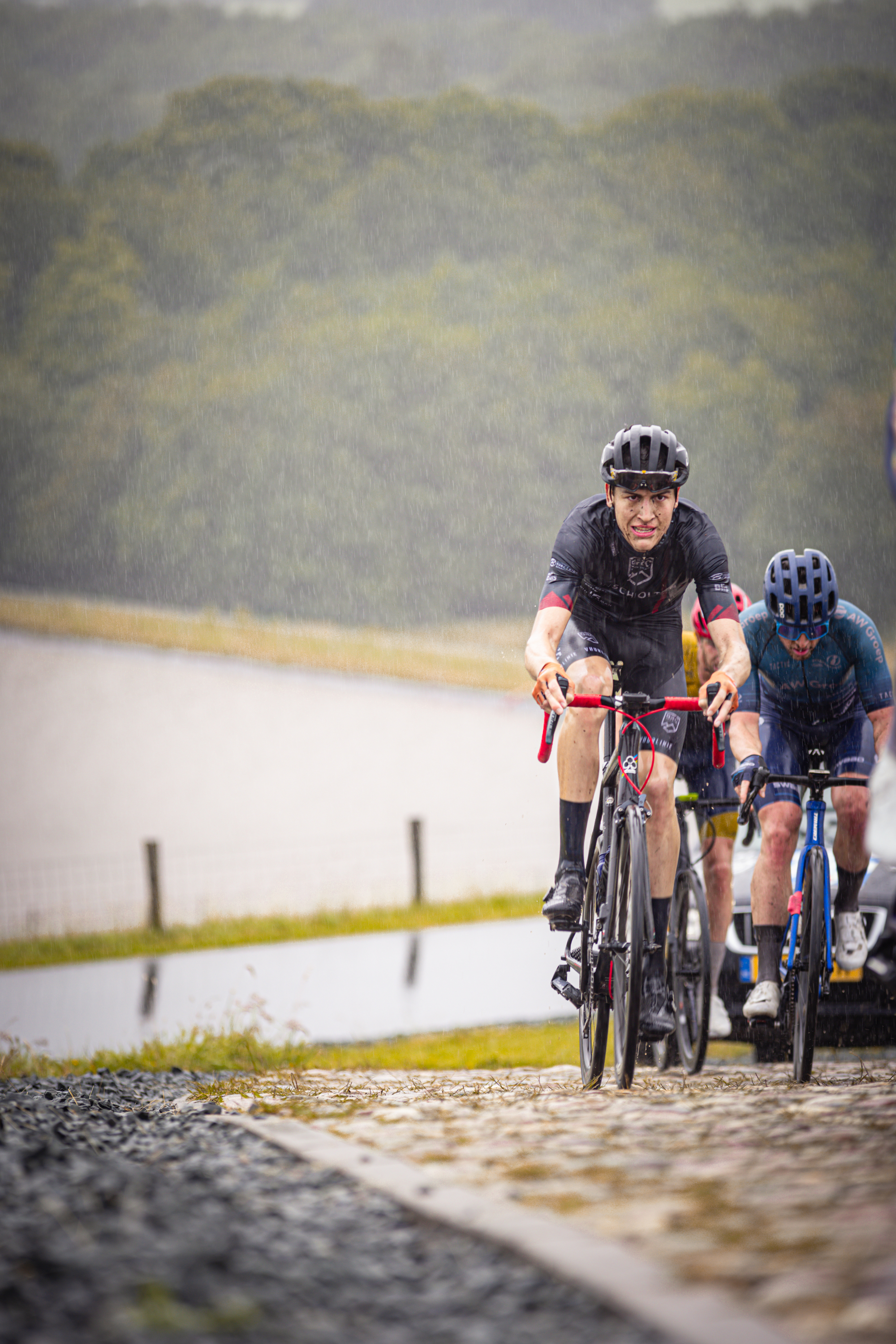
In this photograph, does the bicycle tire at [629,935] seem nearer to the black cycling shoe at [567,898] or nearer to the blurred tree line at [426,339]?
the black cycling shoe at [567,898]

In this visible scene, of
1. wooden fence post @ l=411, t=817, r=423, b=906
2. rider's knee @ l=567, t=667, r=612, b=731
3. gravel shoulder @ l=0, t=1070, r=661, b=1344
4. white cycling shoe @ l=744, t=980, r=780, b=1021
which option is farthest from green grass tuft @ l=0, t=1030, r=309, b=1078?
wooden fence post @ l=411, t=817, r=423, b=906

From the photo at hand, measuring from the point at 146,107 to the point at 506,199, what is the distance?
30.7 metres

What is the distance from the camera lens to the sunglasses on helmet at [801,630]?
23.2 ft

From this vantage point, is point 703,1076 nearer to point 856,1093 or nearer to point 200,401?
point 856,1093

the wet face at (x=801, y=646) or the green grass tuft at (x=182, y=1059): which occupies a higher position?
the wet face at (x=801, y=646)

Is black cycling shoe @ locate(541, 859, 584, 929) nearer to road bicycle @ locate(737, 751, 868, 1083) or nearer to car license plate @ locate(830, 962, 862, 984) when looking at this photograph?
road bicycle @ locate(737, 751, 868, 1083)

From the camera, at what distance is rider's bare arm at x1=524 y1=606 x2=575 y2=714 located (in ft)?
20.3

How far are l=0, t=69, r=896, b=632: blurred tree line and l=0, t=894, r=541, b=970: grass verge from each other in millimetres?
59621

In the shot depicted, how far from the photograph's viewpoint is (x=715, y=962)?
8.52 meters

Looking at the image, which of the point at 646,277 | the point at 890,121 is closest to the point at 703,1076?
the point at 646,277

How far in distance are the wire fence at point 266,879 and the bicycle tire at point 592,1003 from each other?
15233mm

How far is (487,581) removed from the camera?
3484 inches

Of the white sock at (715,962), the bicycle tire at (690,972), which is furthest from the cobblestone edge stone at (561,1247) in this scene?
the white sock at (715,962)

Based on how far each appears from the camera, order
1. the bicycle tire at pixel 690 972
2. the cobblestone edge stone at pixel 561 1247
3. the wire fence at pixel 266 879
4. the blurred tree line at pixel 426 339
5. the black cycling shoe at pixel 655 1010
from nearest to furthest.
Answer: the cobblestone edge stone at pixel 561 1247
the black cycling shoe at pixel 655 1010
the bicycle tire at pixel 690 972
the wire fence at pixel 266 879
the blurred tree line at pixel 426 339
